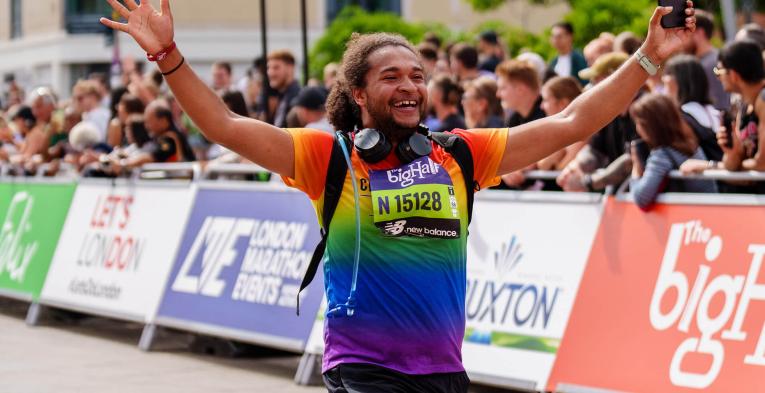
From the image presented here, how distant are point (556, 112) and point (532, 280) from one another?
1.51 meters

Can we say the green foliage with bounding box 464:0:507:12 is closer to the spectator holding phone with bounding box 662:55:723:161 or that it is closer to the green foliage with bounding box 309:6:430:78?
the green foliage with bounding box 309:6:430:78

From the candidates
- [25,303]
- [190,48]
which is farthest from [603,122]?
[190,48]

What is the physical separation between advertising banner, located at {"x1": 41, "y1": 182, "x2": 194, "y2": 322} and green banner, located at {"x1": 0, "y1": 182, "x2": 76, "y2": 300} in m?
0.19

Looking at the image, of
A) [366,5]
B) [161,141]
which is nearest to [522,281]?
[161,141]

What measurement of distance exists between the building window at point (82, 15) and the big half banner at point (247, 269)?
51.1 metres

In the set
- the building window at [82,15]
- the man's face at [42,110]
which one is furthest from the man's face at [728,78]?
the building window at [82,15]

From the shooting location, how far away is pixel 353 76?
4930 mm

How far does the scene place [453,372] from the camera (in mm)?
4809

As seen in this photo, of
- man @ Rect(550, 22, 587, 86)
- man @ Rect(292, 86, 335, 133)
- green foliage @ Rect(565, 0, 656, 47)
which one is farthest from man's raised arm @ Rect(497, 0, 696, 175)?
green foliage @ Rect(565, 0, 656, 47)

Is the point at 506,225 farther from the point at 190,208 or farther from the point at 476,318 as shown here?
the point at 190,208

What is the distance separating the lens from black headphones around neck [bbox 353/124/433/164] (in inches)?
187

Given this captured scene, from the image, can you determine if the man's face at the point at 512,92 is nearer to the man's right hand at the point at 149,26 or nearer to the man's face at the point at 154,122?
the man's face at the point at 154,122

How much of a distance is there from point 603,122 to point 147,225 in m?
7.55

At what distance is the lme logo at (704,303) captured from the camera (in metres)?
7.45
